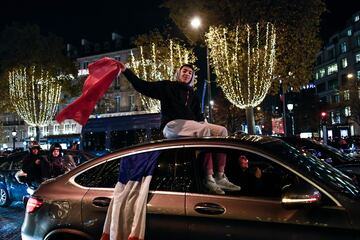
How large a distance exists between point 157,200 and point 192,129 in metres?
0.90

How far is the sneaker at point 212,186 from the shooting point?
4.13 meters

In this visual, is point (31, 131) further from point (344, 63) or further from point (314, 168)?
point (314, 168)

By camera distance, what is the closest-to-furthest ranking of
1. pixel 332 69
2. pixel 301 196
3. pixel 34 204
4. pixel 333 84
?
pixel 301 196 → pixel 34 204 → pixel 333 84 → pixel 332 69

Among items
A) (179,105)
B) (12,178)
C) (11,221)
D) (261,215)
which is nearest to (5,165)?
(12,178)

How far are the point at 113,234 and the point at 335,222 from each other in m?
1.91

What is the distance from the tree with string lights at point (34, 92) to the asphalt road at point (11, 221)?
31246 millimetres

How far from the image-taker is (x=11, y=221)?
1045 centimetres

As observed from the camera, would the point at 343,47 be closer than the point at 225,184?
No

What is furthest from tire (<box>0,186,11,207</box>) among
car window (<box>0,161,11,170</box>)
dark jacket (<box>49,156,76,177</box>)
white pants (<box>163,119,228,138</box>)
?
white pants (<box>163,119,228,138</box>)

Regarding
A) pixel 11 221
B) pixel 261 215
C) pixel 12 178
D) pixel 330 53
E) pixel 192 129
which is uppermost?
pixel 330 53

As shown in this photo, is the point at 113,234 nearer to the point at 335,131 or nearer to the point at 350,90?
the point at 335,131

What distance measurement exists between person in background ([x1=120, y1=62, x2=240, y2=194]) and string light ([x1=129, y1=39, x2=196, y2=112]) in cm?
2419

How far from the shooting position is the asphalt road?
8891mm

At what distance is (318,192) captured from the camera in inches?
146
